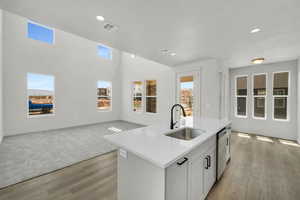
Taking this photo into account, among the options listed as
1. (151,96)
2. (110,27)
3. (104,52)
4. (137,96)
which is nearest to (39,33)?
(104,52)

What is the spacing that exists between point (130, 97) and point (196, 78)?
3.77 meters

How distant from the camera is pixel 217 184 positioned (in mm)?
2014

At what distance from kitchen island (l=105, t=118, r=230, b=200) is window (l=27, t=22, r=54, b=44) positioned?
225 inches

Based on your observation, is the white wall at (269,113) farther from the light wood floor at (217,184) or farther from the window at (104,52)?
the window at (104,52)

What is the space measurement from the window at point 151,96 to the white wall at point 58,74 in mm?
2003

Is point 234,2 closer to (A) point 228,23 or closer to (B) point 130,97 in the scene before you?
Result: (A) point 228,23

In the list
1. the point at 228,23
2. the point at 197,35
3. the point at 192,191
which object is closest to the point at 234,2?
the point at 228,23

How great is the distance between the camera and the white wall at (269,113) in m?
4.05

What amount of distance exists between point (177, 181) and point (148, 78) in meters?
5.36

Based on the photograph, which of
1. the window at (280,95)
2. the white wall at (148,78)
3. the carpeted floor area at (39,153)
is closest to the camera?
the carpeted floor area at (39,153)

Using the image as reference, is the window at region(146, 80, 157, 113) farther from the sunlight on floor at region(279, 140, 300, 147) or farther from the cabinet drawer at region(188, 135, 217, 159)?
the sunlight on floor at region(279, 140, 300, 147)

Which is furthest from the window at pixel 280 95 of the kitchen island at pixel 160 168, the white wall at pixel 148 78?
the kitchen island at pixel 160 168

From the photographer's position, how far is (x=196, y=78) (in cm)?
443

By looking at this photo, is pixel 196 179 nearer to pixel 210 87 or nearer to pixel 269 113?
pixel 210 87
